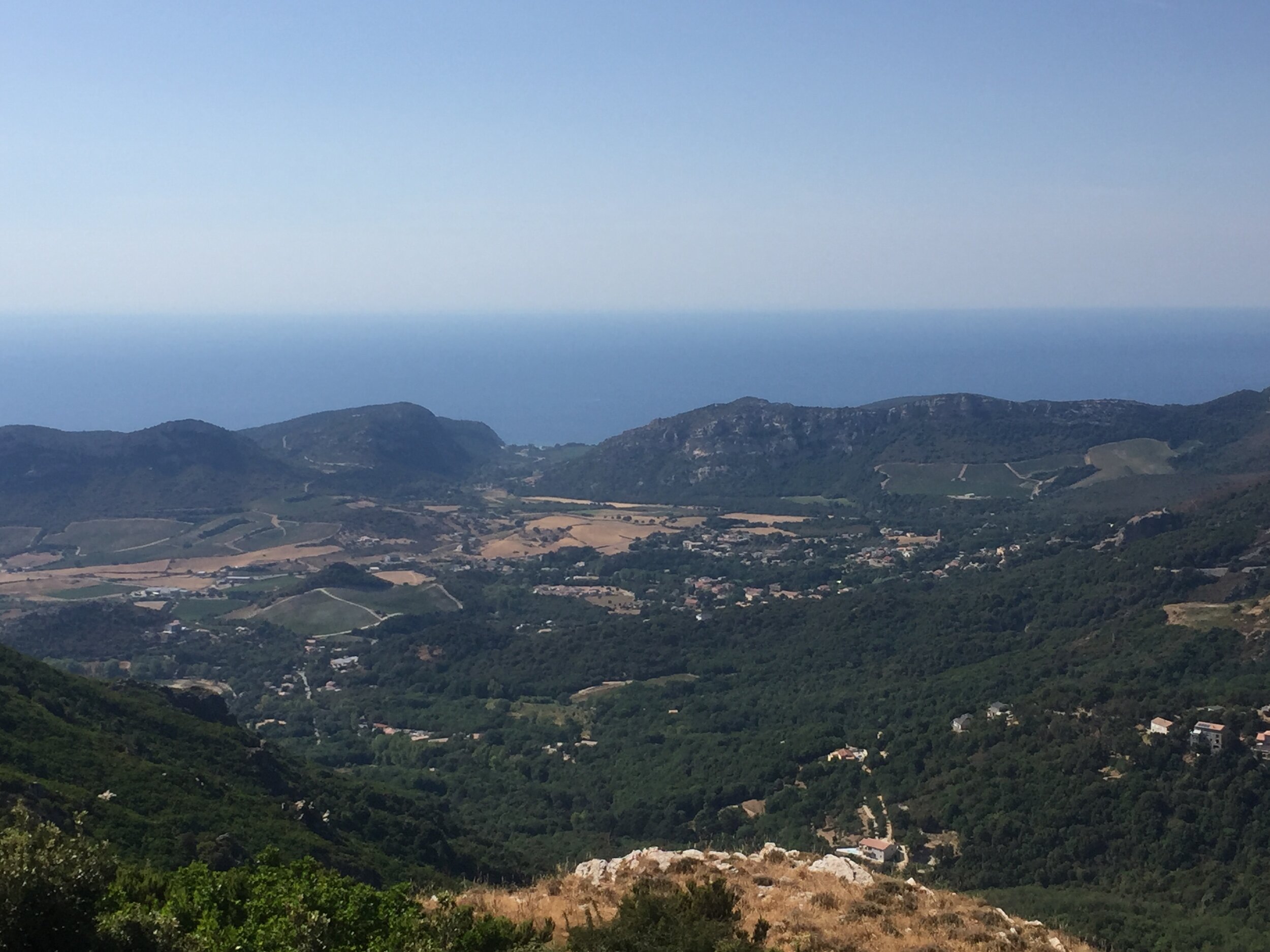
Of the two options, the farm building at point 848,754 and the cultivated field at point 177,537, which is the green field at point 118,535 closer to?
the cultivated field at point 177,537

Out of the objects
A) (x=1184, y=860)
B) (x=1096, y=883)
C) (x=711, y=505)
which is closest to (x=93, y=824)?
(x=1096, y=883)

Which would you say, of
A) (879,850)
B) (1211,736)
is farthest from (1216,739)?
(879,850)

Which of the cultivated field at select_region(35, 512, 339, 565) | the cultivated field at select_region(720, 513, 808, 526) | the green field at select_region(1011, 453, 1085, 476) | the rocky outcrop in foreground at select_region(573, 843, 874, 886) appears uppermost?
the rocky outcrop in foreground at select_region(573, 843, 874, 886)

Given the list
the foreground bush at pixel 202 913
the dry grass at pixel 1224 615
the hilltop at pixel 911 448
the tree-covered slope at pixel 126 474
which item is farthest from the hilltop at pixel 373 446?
the foreground bush at pixel 202 913

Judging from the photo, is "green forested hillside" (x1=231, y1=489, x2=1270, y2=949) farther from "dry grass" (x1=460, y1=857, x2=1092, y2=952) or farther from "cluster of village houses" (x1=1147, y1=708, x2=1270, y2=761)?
"dry grass" (x1=460, y1=857, x2=1092, y2=952)

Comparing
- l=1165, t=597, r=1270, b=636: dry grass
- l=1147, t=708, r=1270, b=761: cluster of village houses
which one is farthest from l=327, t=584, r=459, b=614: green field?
l=1147, t=708, r=1270, b=761: cluster of village houses

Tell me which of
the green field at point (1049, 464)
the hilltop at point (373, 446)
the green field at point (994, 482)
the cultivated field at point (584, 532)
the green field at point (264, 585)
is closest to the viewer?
the green field at point (264, 585)
